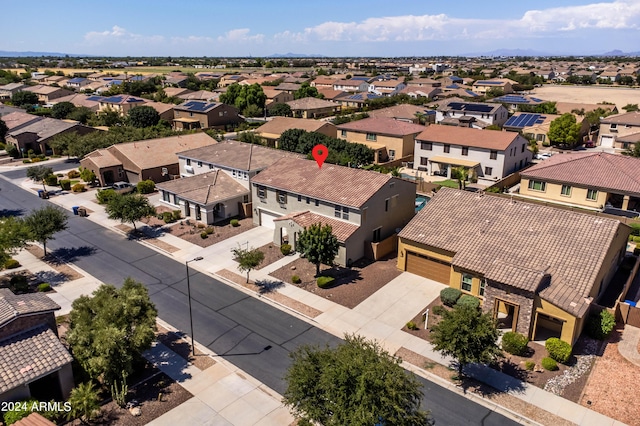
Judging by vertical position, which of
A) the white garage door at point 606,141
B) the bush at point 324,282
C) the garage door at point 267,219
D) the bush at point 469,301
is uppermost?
the white garage door at point 606,141

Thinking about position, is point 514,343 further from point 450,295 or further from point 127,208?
point 127,208

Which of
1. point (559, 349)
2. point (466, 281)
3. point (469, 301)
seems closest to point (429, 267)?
point (466, 281)

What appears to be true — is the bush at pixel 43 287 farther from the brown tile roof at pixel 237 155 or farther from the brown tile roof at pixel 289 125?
the brown tile roof at pixel 289 125

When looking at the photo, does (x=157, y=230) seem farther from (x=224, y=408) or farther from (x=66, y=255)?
(x=224, y=408)

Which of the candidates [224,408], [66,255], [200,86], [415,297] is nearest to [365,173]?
[415,297]

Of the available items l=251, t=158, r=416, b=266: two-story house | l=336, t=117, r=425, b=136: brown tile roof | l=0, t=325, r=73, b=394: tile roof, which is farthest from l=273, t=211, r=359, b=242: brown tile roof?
l=336, t=117, r=425, b=136: brown tile roof

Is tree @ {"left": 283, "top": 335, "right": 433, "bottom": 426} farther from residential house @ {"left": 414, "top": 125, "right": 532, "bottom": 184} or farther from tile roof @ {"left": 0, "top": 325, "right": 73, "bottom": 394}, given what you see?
residential house @ {"left": 414, "top": 125, "right": 532, "bottom": 184}

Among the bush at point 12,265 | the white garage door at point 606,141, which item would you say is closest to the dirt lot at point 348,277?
the bush at point 12,265
